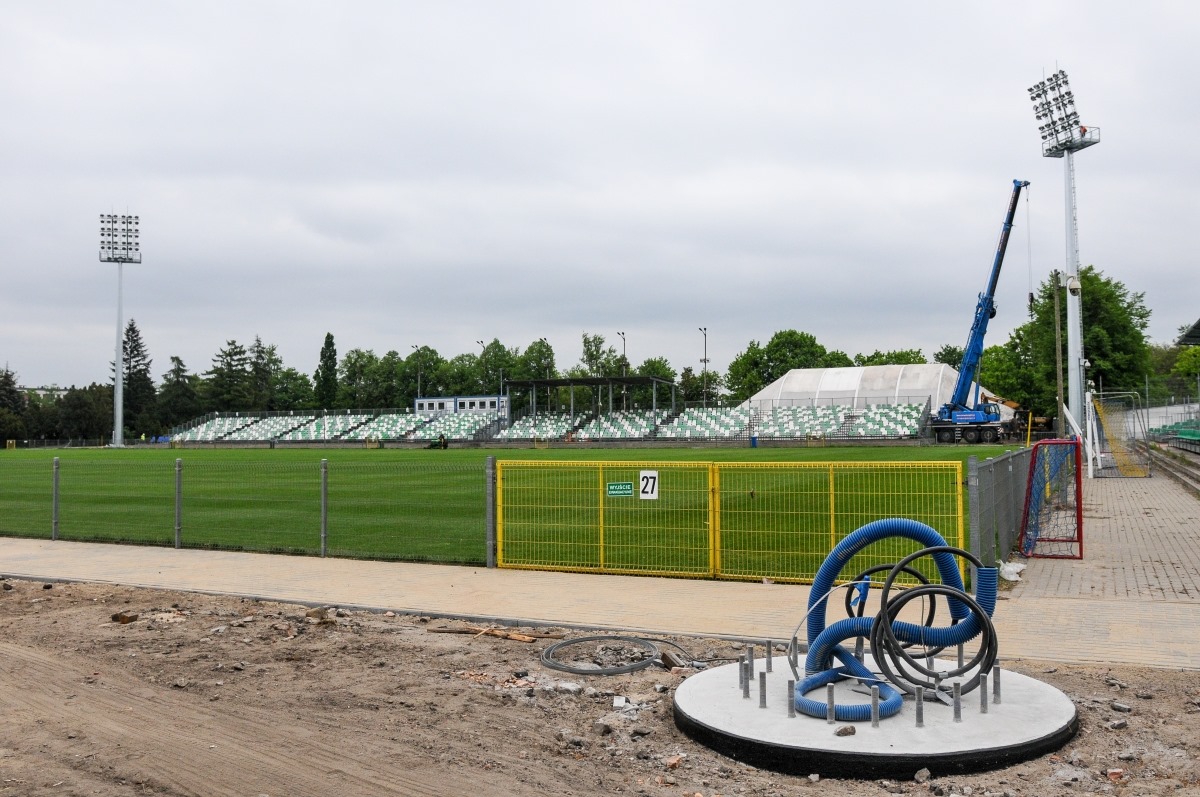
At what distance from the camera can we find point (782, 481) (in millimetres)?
26750

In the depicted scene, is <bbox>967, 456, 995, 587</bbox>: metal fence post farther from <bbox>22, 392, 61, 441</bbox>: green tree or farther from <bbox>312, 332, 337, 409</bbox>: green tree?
<bbox>312, 332, 337, 409</bbox>: green tree

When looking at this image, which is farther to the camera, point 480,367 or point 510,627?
point 480,367

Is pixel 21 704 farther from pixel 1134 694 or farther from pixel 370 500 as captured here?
pixel 370 500

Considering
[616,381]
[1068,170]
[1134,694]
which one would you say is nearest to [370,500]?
[1134,694]

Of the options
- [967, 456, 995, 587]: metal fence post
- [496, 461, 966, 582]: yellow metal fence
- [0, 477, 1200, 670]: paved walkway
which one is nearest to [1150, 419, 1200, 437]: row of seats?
[496, 461, 966, 582]: yellow metal fence

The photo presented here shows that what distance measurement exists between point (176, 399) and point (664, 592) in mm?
131098

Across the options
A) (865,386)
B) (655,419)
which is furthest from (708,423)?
(865,386)

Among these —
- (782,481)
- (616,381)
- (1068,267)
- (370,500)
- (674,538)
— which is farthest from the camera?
(616,381)

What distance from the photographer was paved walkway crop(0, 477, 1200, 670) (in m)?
8.24

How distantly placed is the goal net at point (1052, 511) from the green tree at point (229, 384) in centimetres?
12728

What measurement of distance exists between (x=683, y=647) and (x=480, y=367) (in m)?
132

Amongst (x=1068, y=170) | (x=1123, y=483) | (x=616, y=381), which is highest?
(x=1068, y=170)

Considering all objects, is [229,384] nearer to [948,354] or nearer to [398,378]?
[398,378]

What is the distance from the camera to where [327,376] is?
13438 centimetres
